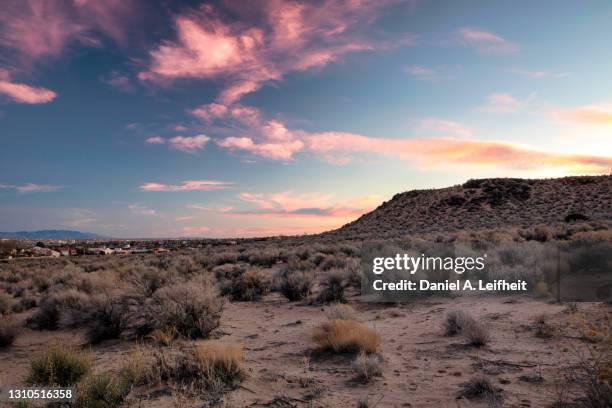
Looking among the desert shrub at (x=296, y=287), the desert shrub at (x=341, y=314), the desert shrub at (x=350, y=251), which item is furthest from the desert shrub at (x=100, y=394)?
the desert shrub at (x=350, y=251)

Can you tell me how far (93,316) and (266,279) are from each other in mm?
7300

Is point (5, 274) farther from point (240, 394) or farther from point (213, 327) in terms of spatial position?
point (240, 394)

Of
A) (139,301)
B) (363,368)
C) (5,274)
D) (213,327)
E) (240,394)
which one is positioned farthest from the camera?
(5,274)

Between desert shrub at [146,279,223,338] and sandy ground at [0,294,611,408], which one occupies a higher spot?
desert shrub at [146,279,223,338]

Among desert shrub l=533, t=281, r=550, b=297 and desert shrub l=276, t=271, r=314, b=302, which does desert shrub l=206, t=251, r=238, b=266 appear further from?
desert shrub l=533, t=281, r=550, b=297

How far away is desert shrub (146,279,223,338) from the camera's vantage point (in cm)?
888

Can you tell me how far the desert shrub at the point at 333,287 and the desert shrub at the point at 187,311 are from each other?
404 centimetres

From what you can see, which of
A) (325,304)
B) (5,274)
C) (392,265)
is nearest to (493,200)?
(392,265)

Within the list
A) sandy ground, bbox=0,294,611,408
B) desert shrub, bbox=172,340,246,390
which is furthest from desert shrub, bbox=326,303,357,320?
desert shrub, bbox=172,340,246,390

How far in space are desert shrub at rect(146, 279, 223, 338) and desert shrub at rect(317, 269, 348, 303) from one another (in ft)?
13.3

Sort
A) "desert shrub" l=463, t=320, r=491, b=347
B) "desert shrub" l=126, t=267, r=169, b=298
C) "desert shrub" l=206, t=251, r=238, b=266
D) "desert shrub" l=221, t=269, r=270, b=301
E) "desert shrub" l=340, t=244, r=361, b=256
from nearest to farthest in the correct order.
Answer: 1. "desert shrub" l=463, t=320, r=491, b=347
2. "desert shrub" l=126, t=267, r=169, b=298
3. "desert shrub" l=221, t=269, r=270, b=301
4. "desert shrub" l=340, t=244, r=361, b=256
5. "desert shrub" l=206, t=251, r=238, b=266

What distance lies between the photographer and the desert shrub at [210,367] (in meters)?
5.89

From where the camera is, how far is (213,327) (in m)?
9.14

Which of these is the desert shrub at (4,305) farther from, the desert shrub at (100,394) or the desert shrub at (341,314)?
the desert shrub at (341,314)
